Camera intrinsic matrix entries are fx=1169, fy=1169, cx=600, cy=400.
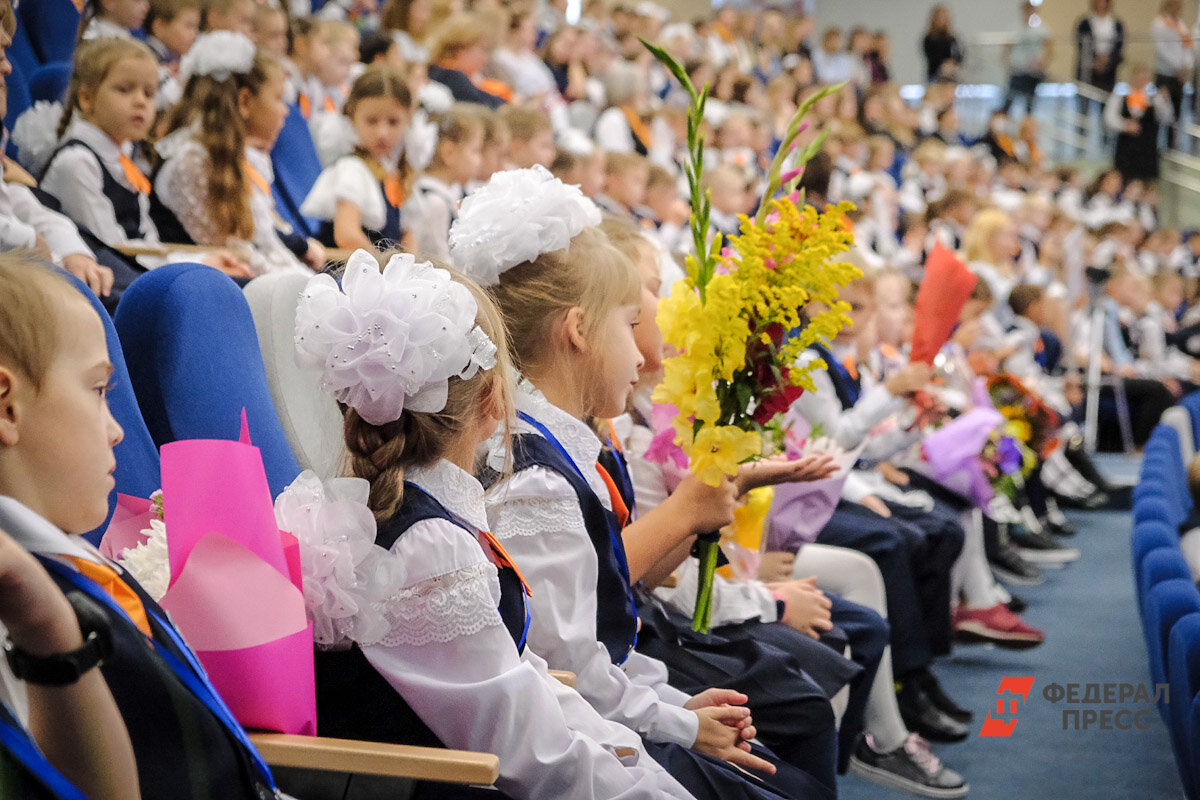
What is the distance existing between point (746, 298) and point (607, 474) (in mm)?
376

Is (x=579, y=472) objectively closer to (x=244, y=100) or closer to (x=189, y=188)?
(x=189, y=188)

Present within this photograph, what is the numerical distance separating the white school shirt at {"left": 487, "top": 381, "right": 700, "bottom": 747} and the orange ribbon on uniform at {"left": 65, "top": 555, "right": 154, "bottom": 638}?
592mm

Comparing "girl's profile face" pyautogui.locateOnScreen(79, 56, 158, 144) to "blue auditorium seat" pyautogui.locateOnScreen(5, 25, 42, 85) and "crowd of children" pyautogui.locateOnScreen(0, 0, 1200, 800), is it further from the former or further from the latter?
"blue auditorium seat" pyautogui.locateOnScreen(5, 25, 42, 85)

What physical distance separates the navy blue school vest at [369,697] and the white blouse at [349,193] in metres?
2.86

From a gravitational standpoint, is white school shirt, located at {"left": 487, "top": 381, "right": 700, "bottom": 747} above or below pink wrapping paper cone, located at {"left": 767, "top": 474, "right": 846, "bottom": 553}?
above

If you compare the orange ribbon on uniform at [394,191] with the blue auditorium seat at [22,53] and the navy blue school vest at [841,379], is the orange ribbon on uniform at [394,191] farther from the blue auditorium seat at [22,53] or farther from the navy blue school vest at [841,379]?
the navy blue school vest at [841,379]

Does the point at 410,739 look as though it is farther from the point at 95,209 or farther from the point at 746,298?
the point at 95,209

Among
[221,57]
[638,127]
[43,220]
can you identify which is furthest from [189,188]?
[638,127]

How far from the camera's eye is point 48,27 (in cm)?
421

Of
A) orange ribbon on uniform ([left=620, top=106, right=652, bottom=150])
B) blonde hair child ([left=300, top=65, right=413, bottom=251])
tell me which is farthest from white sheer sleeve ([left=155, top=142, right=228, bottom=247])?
orange ribbon on uniform ([left=620, top=106, right=652, bottom=150])

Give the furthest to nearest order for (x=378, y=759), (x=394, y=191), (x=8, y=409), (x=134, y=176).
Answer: (x=394, y=191) → (x=134, y=176) → (x=378, y=759) → (x=8, y=409)

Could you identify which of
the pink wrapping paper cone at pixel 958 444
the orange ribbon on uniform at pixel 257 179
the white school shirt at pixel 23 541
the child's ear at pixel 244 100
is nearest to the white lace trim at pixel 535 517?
the white school shirt at pixel 23 541

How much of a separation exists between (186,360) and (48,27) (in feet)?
10.0

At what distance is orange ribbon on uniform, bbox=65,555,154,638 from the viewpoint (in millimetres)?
1087
